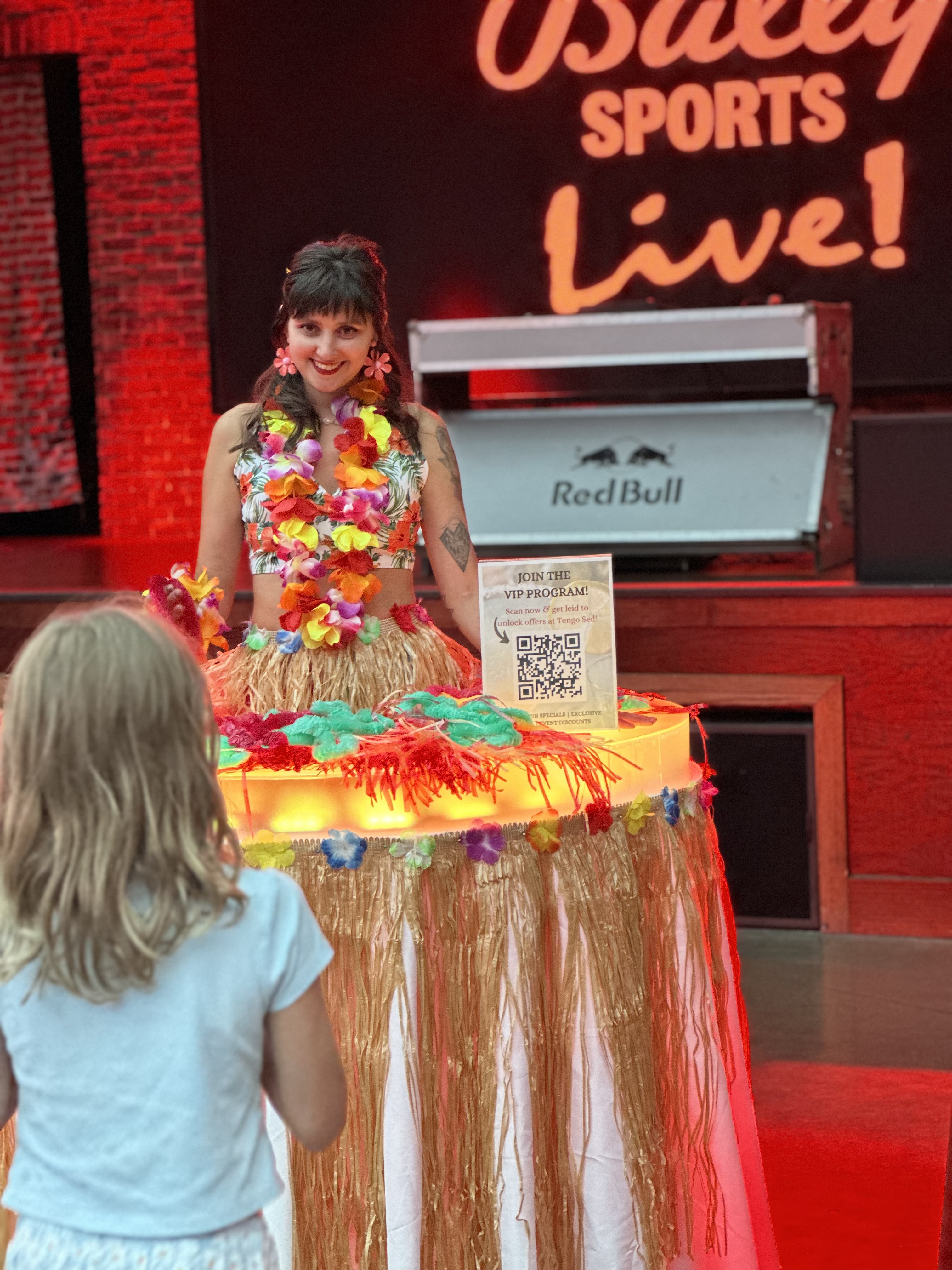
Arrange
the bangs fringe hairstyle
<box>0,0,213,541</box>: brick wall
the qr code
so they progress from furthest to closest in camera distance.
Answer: <box>0,0,213,541</box>: brick wall < the qr code < the bangs fringe hairstyle

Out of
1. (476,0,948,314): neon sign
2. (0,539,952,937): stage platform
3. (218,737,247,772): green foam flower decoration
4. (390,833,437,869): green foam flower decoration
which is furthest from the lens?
(476,0,948,314): neon sign

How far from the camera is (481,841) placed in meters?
2.03

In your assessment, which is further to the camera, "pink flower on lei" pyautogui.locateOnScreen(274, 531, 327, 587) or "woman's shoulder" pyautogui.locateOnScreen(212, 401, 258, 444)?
"woman's shoulder" pyautogui.locateOnScreen(212, 401, 258, 444)

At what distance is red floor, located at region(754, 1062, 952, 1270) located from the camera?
261cm

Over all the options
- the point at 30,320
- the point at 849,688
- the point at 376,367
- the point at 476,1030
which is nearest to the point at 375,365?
the point at 376,367

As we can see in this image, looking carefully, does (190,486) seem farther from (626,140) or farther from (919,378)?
(919,378)

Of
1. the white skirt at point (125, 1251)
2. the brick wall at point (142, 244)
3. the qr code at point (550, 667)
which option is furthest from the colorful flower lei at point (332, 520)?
the brick wall at point (142, 244)

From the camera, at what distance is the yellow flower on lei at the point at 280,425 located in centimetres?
260

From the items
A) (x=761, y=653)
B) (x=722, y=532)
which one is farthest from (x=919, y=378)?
(x=761, y=653)

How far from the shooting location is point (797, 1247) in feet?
8.54

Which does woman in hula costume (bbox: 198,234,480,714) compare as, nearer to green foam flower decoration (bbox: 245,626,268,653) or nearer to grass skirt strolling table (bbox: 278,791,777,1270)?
green foam flower decoration (bbox: 245,626,268,653)

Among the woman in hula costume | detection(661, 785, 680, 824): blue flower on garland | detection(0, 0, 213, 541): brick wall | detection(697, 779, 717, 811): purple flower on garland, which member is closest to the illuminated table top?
detection(661, 785, 680, 824): blue flower on garland

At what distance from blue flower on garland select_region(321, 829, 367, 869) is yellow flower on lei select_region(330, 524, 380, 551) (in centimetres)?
64

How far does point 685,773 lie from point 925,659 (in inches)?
80.0
